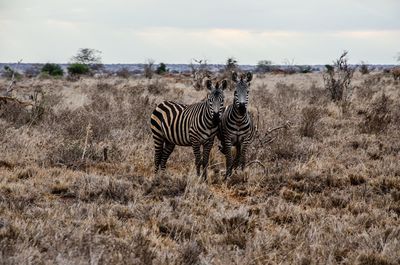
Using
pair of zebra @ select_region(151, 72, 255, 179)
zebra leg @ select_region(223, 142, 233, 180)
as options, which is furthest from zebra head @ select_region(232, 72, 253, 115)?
zebra leg @ select_region(223, 142, 233, 180)

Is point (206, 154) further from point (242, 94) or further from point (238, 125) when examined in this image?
point (242, 94)

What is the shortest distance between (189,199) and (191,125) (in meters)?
1.92

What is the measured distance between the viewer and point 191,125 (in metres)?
8.97

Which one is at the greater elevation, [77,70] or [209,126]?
[209,126]

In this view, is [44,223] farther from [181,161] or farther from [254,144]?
[254,144]

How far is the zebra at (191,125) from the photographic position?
8.59 m

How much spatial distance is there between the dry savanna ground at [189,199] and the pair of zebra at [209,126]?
35 cm

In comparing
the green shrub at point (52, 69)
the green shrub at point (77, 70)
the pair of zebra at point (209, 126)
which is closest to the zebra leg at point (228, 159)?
the pair of zebra at point (209, 126)

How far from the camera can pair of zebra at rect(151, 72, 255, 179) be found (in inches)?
342

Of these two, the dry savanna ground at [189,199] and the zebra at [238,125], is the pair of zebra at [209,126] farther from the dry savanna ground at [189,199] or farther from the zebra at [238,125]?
the dry savanna ground at [189,199]

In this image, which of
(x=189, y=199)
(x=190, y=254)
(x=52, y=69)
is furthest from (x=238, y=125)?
(x=52, y=69)

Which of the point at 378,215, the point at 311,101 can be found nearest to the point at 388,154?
the point at 378,215

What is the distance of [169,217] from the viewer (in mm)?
6375

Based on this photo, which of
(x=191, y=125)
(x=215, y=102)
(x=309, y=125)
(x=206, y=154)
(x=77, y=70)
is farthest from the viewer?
(x=77, y=70)
